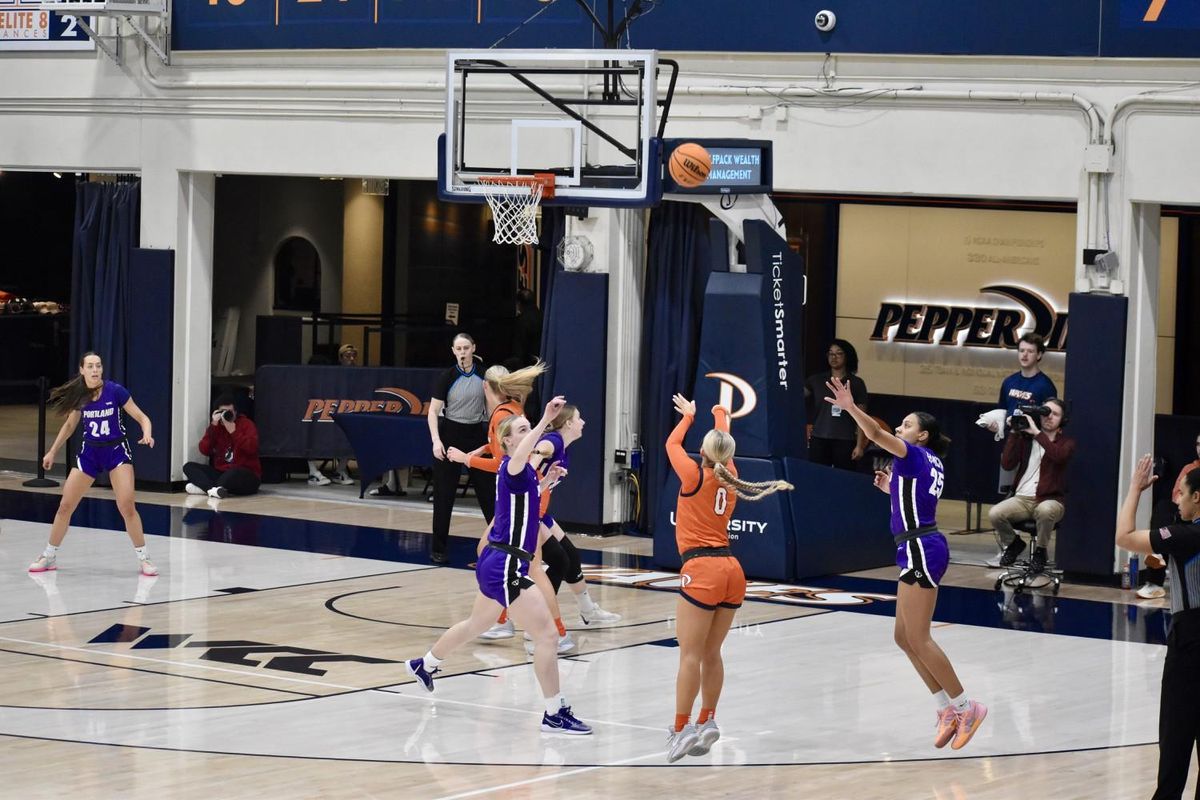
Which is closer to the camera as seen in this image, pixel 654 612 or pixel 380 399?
pixel 654 612

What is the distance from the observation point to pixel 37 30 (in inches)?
822

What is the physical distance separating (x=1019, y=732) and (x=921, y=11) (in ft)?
26.5

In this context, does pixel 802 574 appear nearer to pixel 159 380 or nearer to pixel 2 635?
pixel 2 635

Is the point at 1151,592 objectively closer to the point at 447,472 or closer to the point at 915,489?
the point at 447,472

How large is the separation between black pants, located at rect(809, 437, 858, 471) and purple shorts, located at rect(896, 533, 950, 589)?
8.81 metres

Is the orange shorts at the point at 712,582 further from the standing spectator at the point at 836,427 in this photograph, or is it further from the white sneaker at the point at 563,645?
the standing spectator at the point at 836,427

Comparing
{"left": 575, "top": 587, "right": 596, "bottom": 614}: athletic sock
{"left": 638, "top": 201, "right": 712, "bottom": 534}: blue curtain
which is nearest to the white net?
{"left": 638, "top": 201, "right": 712, "bottom": 534}: blue curtain

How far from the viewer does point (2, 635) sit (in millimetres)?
12656

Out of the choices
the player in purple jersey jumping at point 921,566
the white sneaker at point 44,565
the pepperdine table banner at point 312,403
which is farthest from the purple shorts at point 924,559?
the pepperdine table banner at point 312,403

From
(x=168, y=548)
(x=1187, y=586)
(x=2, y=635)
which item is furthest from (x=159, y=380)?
(x=1187, y=586)

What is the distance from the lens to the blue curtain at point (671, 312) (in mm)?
17938

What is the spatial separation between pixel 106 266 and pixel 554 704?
12.4 m

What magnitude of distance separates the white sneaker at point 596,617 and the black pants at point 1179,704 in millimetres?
5861

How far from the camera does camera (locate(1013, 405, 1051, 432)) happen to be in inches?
620
